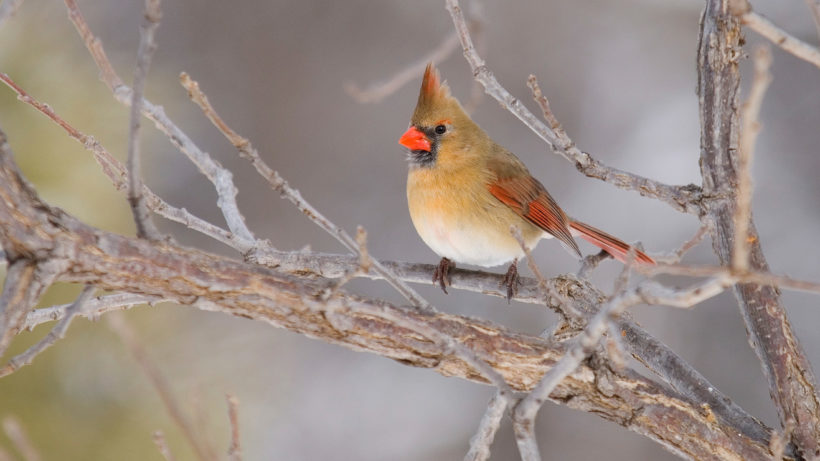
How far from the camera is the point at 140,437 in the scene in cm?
224

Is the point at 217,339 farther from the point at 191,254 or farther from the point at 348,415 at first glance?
the point at 191,254

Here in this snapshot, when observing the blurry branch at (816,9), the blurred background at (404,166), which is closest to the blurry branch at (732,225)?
the blurry branch at (816,9)

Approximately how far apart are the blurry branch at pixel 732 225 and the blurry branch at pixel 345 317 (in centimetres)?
11

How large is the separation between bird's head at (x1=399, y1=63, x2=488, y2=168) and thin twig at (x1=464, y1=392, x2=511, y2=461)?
97 cm

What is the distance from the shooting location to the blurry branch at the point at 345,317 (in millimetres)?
1115

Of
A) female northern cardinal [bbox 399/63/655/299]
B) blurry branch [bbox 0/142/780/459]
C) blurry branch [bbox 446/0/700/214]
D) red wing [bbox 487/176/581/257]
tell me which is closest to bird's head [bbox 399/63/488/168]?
female northern cardinal [bbox 399/63/655/299]

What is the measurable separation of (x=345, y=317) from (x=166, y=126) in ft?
1.52

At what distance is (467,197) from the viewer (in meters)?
2.15

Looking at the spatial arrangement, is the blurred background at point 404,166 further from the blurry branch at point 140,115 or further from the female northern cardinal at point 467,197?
the blurry branch at point 140,115

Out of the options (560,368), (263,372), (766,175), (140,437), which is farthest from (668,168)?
(560,368)

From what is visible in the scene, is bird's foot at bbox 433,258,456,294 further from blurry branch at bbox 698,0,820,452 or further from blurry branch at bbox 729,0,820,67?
blurry branch at bbox 729,0,820,67

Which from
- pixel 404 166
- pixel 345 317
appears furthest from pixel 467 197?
pixel 404 166

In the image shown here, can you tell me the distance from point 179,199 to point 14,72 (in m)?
1.45

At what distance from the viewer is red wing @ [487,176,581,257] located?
85.9 inches
